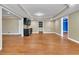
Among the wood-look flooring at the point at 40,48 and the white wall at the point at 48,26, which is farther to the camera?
the white wall at the point at 48,26

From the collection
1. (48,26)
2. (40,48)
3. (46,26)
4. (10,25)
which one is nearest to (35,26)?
(46,26)

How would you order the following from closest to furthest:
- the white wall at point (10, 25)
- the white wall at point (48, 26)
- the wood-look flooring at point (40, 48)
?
the wood-look flooring at point (40, 48), the white wall at point (10, 25), the white wall at point (48, 26)

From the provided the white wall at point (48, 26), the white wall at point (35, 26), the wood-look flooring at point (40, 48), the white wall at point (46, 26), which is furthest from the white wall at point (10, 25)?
the wood-look flooring at point (40, 48)

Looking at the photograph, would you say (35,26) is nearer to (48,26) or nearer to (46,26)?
(46,26)

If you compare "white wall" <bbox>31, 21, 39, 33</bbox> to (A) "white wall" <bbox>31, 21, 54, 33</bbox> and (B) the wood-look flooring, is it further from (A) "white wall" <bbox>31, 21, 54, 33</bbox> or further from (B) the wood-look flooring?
(B) the wood-look flooring

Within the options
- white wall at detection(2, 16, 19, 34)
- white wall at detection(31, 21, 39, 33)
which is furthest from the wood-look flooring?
white wall at detection(31, 21, 39, 33)

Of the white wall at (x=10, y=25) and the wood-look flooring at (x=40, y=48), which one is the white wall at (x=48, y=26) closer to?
the white wall at (x=10, y=25)

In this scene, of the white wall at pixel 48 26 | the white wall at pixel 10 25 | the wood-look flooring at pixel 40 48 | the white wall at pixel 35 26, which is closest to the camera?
the wood-look flooring at pixel 40 48

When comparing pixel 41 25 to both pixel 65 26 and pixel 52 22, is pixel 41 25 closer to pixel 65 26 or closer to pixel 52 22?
pixel 52 22

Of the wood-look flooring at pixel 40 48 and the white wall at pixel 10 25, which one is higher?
the white wall at pixel 10 25

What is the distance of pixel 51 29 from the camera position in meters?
18.6
